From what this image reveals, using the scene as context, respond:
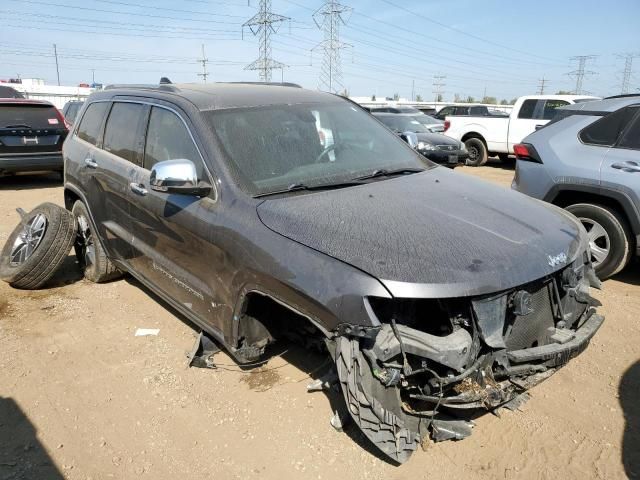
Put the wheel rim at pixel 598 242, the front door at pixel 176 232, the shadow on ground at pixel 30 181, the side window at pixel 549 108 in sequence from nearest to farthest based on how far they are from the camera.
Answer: the front door at pixel 176 232, the wheel rim at pixel 598 242, the shadow on ground at pixel 30 181, the side window at pixel 549 108

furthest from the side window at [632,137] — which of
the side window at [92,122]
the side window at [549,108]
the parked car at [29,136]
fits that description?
the parked car at [29,136]

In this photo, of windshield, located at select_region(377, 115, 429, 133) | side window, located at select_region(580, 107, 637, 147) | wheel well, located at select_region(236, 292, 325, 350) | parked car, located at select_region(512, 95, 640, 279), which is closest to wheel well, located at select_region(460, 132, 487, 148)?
windshield, located at select_region(377, 115, 429, 133)

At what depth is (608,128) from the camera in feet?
16.1

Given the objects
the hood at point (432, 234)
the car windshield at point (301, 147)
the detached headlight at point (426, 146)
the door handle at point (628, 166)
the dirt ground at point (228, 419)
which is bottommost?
the dirt ground at point (228, 419)

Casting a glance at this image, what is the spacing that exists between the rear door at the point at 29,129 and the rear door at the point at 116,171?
629 cm

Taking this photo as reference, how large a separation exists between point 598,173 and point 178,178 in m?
3.97

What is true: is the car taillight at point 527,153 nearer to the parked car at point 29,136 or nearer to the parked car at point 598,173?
the parked car at point 598,173

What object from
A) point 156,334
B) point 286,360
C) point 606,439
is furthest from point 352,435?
point 156,334

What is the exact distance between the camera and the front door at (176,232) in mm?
3064

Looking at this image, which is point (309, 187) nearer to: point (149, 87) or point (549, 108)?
point (149, 87)

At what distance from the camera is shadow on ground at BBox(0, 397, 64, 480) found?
2612mm

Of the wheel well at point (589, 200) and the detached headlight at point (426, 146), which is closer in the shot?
the wheel well at point (589, 200)

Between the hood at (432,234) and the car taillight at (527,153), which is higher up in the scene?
the car taillight at (527,153)

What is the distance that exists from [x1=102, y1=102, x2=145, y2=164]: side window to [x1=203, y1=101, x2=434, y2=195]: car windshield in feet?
3.09
